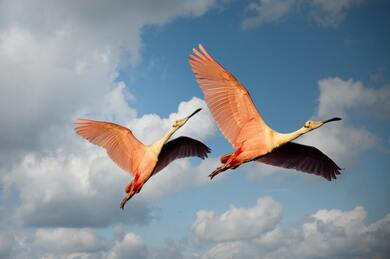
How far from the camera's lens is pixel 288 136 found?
16.3m

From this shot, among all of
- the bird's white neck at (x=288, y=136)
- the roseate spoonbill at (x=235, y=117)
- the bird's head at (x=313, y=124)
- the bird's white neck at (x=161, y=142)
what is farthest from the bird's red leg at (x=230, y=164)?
the bird's white neck at (x=161, y=142)

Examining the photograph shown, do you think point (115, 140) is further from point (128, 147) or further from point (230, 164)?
point (230, 164)

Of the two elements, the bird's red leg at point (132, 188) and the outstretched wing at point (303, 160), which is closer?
the bird's red leg at point (132, 188)

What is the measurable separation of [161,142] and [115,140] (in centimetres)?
184

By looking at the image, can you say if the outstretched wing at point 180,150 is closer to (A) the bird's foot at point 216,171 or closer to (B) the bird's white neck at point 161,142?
(B) the bird's white neck at point 161,142

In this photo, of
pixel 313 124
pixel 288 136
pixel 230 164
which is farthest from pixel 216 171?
pixel 313 124

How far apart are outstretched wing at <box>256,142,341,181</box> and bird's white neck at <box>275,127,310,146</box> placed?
293 centimetres

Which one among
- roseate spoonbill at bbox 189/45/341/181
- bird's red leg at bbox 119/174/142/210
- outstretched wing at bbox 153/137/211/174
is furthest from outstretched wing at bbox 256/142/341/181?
bird's red leg at bbox 119/174/142/210

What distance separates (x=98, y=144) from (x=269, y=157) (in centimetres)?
579

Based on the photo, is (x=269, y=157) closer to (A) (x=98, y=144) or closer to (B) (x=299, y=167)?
(B) (x=299, y=167)

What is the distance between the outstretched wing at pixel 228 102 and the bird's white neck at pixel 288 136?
0.50m

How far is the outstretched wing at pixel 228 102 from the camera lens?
54.9 ft

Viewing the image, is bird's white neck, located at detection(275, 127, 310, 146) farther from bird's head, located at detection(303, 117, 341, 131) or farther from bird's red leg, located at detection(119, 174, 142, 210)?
bird's red leg, located at detection(119, 174, 142, 210)

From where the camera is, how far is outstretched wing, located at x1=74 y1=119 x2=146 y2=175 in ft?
62.8
